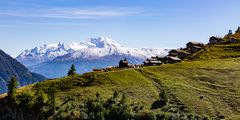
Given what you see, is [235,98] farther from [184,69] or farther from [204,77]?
[184,69]

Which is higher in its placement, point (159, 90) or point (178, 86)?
point (178, 86)

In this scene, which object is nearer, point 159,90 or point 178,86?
point 159,90

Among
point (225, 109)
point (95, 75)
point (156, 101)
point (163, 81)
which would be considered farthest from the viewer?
point (95, 75)

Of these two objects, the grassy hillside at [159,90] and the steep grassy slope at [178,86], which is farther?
the steep grassy slope at [178,86]

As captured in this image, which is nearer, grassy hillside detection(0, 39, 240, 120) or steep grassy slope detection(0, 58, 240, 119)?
grassy hillside detection(0, 39, 240, 120)

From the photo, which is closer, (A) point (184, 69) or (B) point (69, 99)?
(B) point (69, 99)

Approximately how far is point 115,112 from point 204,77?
42.0 meters

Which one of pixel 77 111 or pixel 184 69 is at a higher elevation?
pixel 184 69

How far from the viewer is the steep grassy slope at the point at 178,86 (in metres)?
139

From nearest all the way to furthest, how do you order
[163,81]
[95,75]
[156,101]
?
1. [156,101]
2. [163,81]
3. [95,75]

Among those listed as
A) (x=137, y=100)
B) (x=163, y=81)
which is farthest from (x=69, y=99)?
(x=163, y=81)

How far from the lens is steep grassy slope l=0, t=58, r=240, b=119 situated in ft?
456

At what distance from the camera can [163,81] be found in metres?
163

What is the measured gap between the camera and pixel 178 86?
15575 cm
